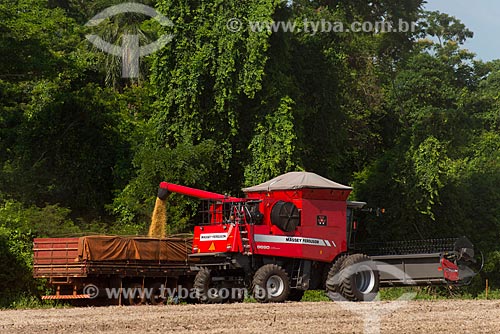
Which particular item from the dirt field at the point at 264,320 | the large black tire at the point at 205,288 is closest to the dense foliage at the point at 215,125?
the large black tire at the point at 205,288

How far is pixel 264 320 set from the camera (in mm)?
18547

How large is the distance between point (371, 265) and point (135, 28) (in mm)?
25817

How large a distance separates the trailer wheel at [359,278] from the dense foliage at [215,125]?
35.6 ft

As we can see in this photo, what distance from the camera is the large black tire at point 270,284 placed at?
24609 mm

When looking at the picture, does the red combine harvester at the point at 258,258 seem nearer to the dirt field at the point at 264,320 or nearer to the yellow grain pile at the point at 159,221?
the dirt field at the point at 264,320

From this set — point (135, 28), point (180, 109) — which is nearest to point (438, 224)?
point (180, 109)

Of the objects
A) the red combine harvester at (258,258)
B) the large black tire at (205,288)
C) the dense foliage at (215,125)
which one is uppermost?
the dense foliage at (215,125)

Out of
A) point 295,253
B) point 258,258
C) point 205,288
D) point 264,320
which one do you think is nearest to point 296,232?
point 295,253

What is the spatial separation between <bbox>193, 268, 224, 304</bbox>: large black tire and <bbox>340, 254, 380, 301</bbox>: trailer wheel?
3.70 metres

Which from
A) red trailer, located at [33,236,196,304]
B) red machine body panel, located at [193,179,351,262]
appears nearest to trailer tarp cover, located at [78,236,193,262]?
red trailer, located at [33,236,196,304]

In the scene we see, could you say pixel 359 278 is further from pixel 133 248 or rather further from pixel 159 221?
pixel 159 221

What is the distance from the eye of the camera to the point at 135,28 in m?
47.9

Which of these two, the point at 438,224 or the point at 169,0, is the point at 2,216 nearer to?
the point at 169,0

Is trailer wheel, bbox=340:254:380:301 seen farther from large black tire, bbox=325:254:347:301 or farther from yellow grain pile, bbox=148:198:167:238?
yellow grain pile, bbox=148:198:167:238
